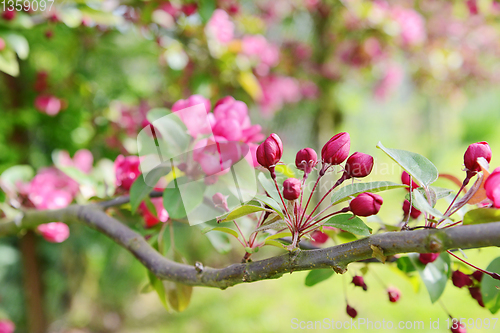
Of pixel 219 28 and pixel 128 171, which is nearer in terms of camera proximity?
pixel 128 171

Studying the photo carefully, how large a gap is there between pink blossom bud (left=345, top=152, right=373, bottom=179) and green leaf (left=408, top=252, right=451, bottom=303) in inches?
7.1

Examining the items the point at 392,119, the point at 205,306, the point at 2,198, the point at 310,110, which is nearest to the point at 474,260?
the point at 310,110

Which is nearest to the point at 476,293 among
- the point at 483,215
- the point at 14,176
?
the point at 483,215

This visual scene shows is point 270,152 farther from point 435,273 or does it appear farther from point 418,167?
point 435,273

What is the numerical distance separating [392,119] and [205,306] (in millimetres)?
5367

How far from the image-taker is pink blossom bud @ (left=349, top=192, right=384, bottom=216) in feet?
1.14

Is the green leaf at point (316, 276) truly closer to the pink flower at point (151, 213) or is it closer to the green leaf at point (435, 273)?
the green leaf at point (435, 273)

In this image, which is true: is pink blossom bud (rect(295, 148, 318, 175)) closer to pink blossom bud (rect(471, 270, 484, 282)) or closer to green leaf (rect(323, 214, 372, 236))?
green leaf (rect(323, 214, 372, 236))

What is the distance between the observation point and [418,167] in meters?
0.38

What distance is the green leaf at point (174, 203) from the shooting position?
46 cm

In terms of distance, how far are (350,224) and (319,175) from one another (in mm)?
60

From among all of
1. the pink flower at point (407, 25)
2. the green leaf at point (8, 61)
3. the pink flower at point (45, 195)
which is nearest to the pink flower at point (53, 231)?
the pink flower at point (45, 195)

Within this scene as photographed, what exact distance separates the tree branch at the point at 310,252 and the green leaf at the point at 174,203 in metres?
0.06

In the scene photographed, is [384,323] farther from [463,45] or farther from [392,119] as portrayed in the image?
[392,119]
